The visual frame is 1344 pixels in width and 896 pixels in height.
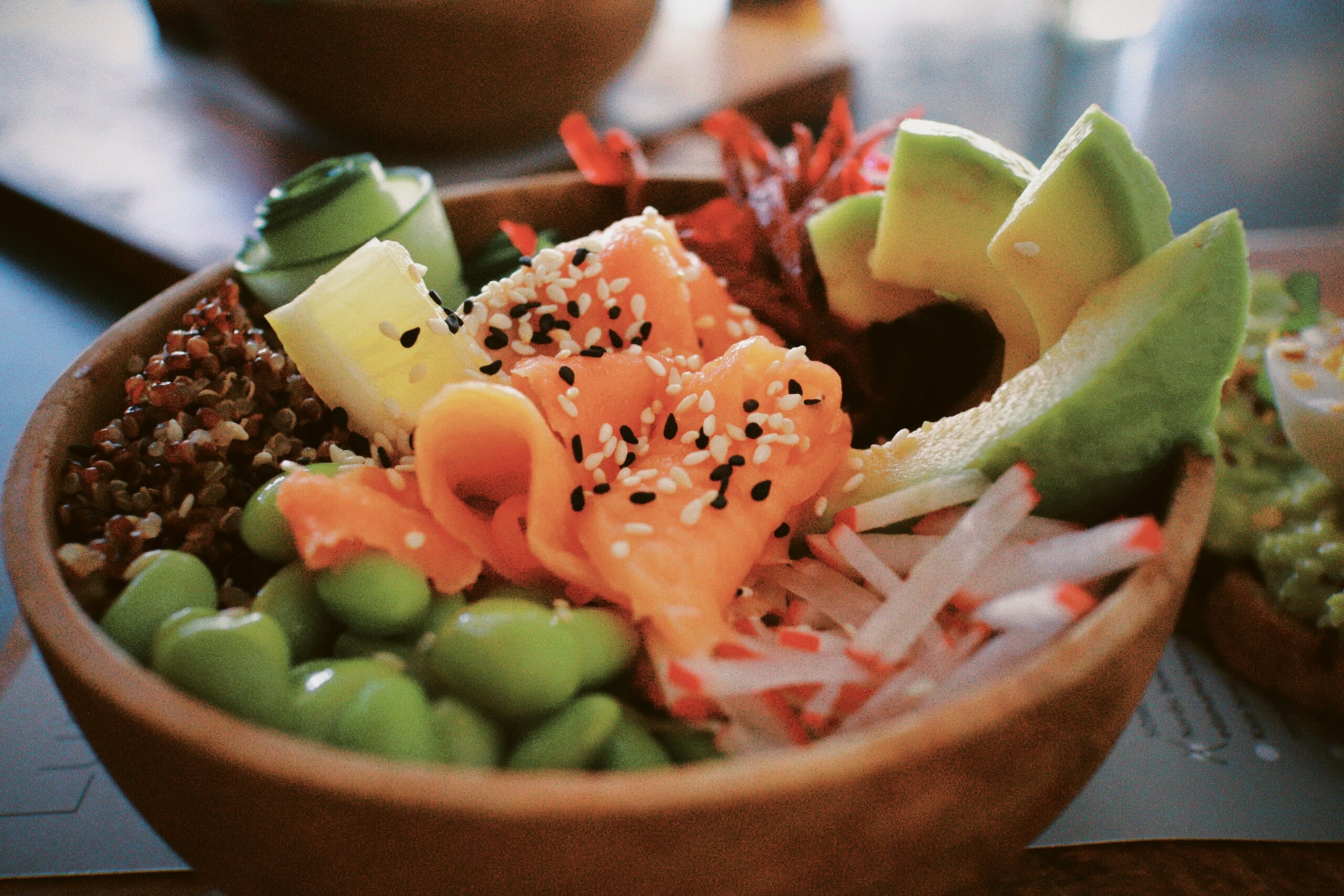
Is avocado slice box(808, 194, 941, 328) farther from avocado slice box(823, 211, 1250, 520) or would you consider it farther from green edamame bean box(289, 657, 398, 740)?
green edamame bean box(289, 657, 398, 740)

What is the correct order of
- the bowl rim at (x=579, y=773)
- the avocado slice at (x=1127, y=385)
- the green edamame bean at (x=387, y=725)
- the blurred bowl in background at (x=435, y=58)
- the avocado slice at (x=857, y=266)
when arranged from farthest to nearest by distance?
the blurred bowl in background at (x=435, y=58) < the avocado slice at (x=857, y=266) < the avocado slice at (x=1127, y=385) < the green edamame bean at (x=387, y=725) < the bowl rim at (x=579, y=773)

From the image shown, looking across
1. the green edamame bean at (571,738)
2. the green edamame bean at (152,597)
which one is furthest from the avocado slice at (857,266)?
the green edamame bean at (152,597)

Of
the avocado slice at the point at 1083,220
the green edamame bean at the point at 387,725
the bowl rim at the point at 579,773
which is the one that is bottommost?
the green edamame bean at the point at 387,725

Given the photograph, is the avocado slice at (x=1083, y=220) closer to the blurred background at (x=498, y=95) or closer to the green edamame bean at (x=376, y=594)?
the green edamame bean at (x=376, y=594)

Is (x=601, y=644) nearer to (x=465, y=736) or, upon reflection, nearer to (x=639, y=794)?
(x=465, y=736)

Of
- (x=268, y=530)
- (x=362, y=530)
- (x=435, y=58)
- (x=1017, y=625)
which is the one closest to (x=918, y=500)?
(x=1017, y=625)
